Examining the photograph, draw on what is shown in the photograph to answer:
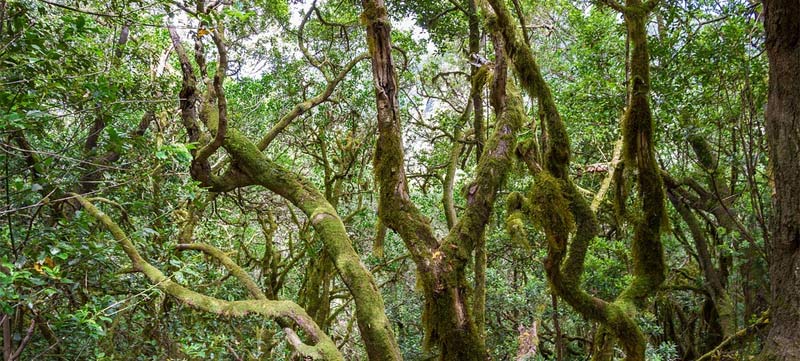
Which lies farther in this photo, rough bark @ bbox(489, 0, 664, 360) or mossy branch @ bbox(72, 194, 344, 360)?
mossy branch @ bbox(72, 194, 344, 360)

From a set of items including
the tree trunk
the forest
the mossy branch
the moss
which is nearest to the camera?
the tree trunk

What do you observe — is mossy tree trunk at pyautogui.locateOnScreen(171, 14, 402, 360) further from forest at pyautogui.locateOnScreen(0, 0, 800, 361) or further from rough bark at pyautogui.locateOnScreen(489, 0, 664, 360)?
rough bark at pyautogui.locateOnScreen(489, 0, 664, 360)

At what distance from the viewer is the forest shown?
2646 millimetres

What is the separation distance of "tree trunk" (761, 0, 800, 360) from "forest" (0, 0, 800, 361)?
0.01m

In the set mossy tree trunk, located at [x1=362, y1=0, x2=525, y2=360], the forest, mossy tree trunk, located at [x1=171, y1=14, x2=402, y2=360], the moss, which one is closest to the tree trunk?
the forest

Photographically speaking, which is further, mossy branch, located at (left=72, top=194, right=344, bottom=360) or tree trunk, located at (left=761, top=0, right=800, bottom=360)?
mossy branch, located at (left=72, top=194, right=344, bottom=360)

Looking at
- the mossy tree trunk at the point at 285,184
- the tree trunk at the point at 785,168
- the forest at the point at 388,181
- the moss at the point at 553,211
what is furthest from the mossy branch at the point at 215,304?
the tree trunk at the point at 785,168

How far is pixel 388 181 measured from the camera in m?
2.98

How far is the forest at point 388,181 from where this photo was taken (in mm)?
2646

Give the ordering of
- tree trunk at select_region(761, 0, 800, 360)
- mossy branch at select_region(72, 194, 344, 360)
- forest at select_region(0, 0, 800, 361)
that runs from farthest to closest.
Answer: mossy branch at select_region(72, 194, 344, 360)
forest at select_region(0, 0, 800, 361)
tree trunk at select_region(761, 0, 800, 360)

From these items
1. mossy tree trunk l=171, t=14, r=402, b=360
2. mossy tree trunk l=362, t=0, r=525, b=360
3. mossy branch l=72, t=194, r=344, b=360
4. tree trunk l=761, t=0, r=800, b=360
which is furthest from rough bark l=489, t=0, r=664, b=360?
mossy branch l=72, t=194, r=344, b=360

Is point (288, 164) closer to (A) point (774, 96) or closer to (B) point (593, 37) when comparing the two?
(B) point (593, 37)

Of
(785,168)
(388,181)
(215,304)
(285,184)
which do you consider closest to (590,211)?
(785,168)

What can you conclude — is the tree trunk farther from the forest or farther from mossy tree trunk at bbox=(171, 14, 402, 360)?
mossy tree trunk at bbox=(171, 14, 402, 360)
